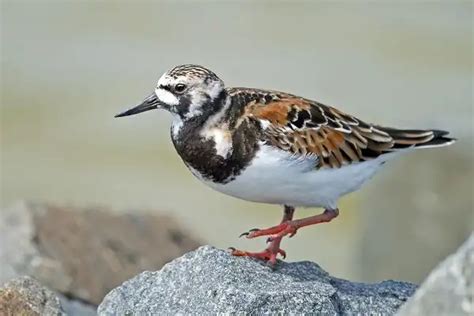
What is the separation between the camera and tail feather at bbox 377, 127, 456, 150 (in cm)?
490

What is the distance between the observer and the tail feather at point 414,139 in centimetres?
490

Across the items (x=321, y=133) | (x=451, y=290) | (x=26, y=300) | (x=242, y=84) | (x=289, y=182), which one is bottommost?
(x=242, y=84)

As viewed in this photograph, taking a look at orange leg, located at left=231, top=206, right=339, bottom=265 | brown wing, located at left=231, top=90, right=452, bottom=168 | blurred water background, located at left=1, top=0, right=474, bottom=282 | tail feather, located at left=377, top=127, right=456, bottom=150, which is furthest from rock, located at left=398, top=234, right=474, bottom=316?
blurred water background, located at left=1, top=0, right=474, bottom=282

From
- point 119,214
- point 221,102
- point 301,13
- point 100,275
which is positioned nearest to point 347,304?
point 221,102

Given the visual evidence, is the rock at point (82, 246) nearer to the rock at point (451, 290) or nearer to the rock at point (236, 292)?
the rock at point (236, 292)

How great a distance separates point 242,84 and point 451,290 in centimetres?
791

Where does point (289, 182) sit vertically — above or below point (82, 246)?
above

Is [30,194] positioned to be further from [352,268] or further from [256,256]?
[256,256]

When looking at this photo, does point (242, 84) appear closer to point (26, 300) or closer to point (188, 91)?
point (188, 91)

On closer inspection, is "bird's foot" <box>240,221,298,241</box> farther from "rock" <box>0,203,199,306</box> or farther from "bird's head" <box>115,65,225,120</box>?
"rock" <box>0,203,199,306</box>

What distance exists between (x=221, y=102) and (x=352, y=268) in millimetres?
3715

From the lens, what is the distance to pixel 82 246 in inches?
219

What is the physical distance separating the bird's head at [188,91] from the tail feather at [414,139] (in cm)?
84

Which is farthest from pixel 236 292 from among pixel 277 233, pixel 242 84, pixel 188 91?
pixel 242 84
